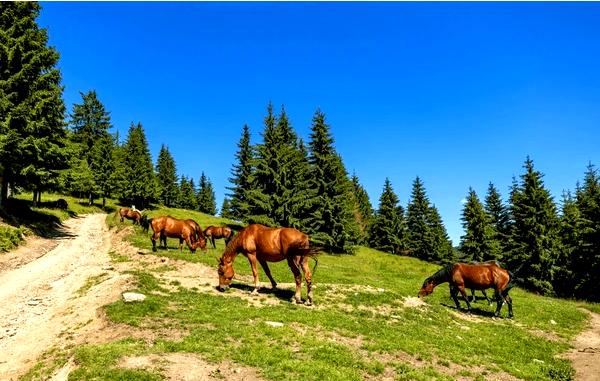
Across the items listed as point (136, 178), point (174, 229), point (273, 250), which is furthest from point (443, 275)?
point (136, 178)

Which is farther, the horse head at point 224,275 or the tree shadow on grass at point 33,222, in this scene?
the tree shadow on grass at point 33,222

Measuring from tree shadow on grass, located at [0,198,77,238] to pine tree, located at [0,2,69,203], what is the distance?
6.28 feet

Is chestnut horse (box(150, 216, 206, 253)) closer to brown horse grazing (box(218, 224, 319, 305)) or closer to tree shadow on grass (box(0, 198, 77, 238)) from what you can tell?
brown horse grazing (box(218, 224, 319, 305))

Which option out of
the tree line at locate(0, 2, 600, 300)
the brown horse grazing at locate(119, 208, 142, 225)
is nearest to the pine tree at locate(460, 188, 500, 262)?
the tree line at locate(0, 2, 600, 300)

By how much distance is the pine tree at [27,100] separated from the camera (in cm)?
3102

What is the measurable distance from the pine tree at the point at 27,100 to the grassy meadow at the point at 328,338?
1942 cm

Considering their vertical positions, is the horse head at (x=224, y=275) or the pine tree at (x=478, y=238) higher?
the pine tree at (x=478, y=238)

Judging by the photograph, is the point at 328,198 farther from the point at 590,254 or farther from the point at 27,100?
the point at 27,100

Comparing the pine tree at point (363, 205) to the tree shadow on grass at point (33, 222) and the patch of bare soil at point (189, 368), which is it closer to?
the tree shadow on grass at point (33, 222)

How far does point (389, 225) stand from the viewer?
79.9 m

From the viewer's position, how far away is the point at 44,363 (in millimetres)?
10344

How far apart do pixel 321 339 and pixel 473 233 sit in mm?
60003

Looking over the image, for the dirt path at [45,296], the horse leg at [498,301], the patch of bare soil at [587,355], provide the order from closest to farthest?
the dirt path at [45,296], the patch of bare soil at [587,355], the horse leg at [498,301]

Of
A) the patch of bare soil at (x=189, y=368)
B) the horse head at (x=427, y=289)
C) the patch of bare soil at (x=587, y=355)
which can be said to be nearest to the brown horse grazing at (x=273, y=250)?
the patch of bare soil at (x=189, y=368)
